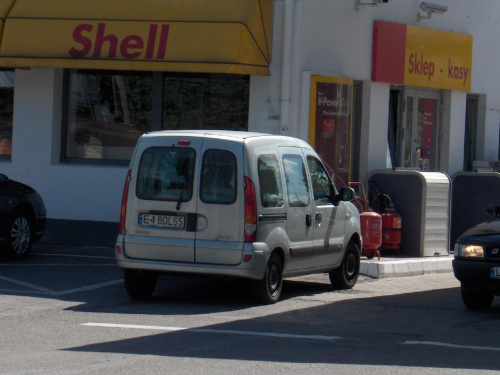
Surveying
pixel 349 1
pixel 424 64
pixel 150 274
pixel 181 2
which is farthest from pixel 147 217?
pixel 424 64

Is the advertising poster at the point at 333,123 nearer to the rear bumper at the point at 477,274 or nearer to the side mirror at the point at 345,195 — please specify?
the side mirror at the point at 345,195

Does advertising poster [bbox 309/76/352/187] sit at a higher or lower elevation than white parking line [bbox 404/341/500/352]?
higher

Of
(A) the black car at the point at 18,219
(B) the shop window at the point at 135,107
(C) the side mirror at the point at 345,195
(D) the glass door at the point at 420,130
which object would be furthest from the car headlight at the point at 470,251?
(D) the glass door at the point at 420,130

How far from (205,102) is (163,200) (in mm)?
6499

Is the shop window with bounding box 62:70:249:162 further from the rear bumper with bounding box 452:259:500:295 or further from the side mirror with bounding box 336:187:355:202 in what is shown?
the rear bumper with bounding box 452:259:500:295

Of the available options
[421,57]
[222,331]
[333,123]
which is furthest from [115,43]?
[222,331]

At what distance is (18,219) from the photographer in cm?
1410

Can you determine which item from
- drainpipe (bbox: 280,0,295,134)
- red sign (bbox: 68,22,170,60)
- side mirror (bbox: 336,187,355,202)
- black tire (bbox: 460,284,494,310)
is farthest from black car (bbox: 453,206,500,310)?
red sign (bbox: 68,22,170,60)

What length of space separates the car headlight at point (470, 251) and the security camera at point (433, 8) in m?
8.87

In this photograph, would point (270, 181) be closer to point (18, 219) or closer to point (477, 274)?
point (477, 274)

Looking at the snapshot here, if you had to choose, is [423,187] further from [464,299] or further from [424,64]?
[464,299]

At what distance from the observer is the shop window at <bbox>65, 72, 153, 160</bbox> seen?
56.0 feet

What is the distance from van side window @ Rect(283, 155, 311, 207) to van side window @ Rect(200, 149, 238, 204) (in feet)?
2.90

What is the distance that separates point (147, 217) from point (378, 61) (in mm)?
8484
